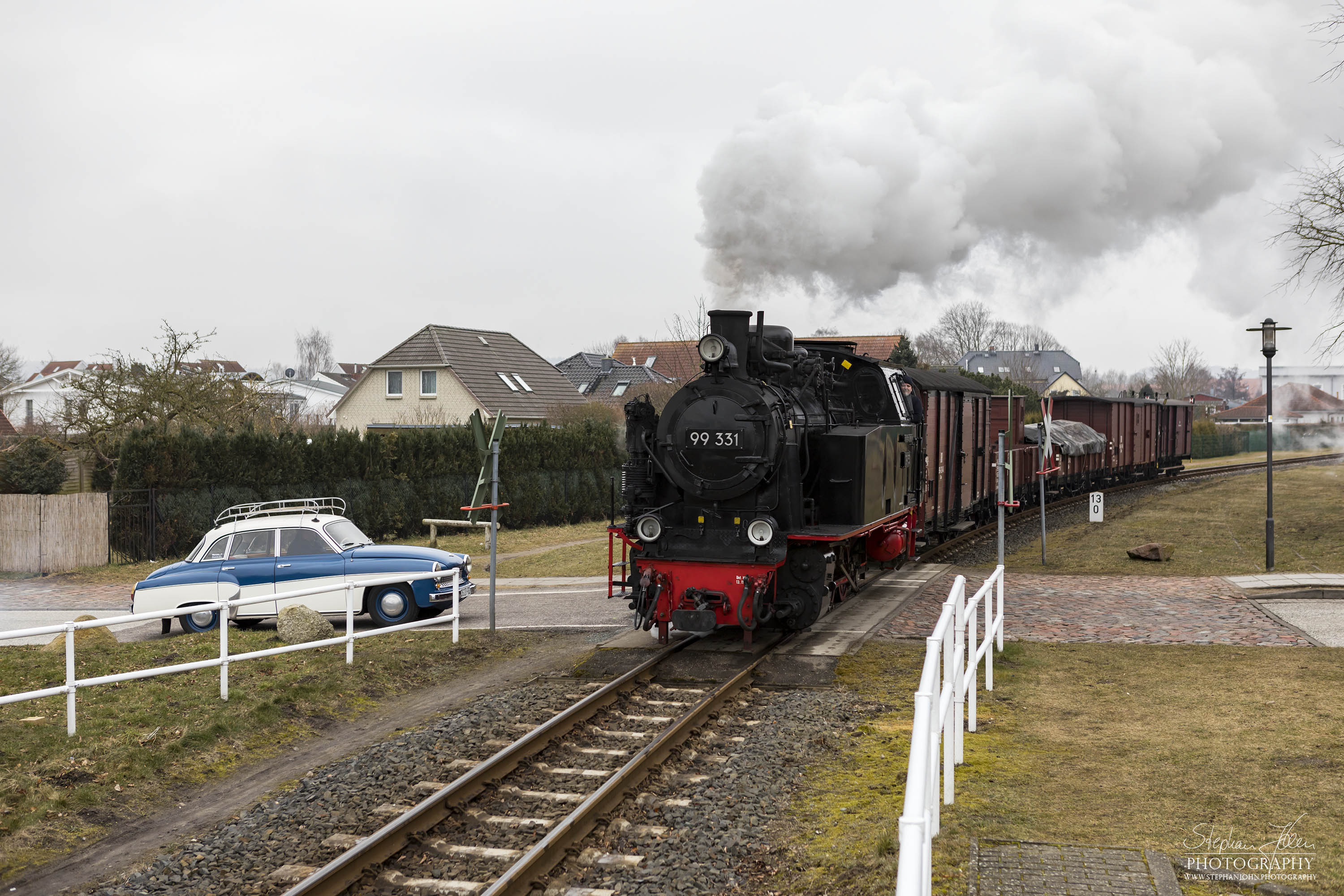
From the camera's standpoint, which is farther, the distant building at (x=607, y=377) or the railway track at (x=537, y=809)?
the distant building at (x=607, y=377)

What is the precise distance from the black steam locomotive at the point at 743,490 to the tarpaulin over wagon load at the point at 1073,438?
17373mm

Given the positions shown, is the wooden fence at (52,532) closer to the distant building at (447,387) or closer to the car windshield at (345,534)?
the car windshield at (345,534)

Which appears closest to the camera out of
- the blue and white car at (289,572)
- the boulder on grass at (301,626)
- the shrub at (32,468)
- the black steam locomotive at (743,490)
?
the black steam locomotive at (743,490)

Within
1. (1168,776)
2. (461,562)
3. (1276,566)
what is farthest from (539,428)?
(1168,776)

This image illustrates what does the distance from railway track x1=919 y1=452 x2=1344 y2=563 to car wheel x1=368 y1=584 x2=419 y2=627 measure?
9.23 meters

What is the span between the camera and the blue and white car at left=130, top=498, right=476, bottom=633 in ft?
43.3

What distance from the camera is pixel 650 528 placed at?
11195mm

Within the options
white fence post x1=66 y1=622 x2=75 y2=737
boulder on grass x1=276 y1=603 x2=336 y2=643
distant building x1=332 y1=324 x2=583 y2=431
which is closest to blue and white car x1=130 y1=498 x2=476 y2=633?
boulder on grass x1=276 y1=603 x2=336 y2=643

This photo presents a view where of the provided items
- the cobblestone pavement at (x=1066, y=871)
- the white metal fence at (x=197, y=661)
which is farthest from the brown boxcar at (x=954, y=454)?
the cobblestone pavement at (x=1066, y=871)

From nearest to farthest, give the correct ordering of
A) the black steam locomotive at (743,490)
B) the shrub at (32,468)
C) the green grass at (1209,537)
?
the black steam locomotive at (743,490) < the green grass at (1209,537) < the shrub at (32,468)

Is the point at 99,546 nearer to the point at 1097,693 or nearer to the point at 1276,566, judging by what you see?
the point at 1097,693

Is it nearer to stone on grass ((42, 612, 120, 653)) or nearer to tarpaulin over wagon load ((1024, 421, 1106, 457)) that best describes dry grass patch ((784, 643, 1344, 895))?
stone on grass ((42, 612, 120, 653))

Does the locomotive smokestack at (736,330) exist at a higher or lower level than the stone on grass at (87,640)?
higher

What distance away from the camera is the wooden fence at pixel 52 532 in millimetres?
21047
